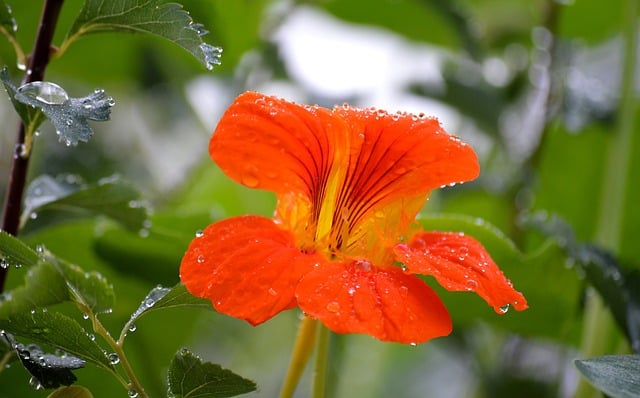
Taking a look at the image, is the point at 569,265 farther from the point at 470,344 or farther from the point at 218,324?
the point at 218,324

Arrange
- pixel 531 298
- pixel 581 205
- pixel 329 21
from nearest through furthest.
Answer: pixel 531 298 < pixel 581 205 < pixel 329 21

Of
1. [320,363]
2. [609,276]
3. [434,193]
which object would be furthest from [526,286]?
[434,193]

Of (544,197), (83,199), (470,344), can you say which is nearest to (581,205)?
(544,197)

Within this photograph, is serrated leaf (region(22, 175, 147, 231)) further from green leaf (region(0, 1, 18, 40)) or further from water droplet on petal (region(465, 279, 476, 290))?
water droplet on petal (region(465, 279, 476, 290))

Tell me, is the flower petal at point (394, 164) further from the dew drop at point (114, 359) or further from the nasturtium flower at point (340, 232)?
the dew drop at point (114, 359)

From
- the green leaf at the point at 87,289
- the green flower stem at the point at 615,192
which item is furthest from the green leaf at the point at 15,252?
the green flower stem at the point at 615,192

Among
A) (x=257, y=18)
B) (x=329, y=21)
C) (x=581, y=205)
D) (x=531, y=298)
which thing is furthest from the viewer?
(x=329, y=21)

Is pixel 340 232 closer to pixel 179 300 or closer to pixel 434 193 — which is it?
pixel 179 300
